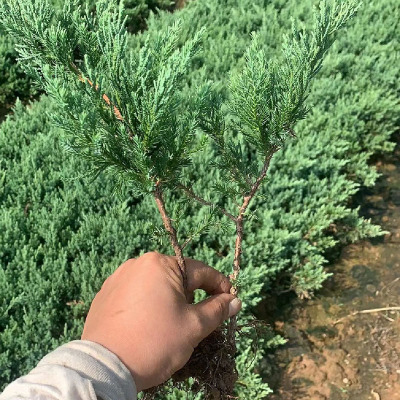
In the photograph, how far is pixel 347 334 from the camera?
3.66 m

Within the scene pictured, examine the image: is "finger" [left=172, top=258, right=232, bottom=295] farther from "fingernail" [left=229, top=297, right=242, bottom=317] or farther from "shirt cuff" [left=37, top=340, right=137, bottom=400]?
"shirt cuff" [left=37, top=340, right=137, bottom=400]

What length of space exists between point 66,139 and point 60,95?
18cm

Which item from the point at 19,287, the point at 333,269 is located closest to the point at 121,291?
the point at 19,287

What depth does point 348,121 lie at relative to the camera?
15.5 ft

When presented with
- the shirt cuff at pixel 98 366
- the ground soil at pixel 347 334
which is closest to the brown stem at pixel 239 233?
the shirt cuff at pixel 98 366

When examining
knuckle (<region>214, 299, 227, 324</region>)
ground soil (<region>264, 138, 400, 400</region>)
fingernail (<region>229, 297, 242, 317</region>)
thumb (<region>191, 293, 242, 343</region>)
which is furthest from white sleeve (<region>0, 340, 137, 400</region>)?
ground soil (<region>264, 138, 400, 400</region>)

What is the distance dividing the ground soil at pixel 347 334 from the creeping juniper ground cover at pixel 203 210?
0.51ft

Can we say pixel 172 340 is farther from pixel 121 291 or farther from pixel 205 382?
pixel 205 382

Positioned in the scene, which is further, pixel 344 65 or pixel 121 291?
pixel 344 65

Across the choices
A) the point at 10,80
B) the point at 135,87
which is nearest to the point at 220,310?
the point at 135,87

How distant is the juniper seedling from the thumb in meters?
0.31

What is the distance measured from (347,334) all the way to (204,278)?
2.15 m

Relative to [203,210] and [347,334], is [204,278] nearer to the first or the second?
[203,210]

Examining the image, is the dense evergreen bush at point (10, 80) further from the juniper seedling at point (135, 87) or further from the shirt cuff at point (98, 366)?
the shirt cuff at point (98, 366)
